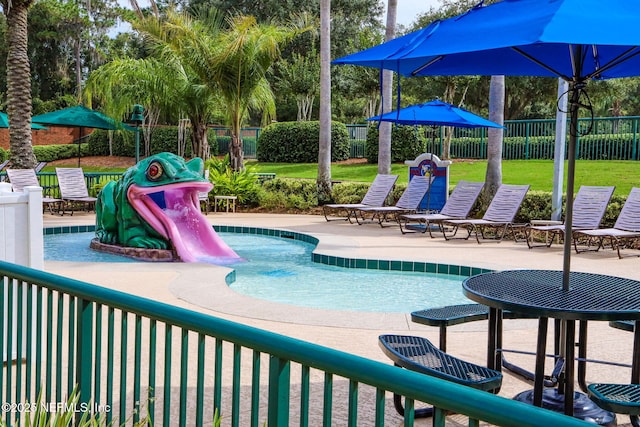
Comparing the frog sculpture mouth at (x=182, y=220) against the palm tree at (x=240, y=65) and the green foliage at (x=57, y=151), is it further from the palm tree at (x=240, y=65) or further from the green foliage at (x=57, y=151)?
the green foliage at (x=57, y=151)

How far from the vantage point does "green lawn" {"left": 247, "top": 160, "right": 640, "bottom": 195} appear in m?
20.0

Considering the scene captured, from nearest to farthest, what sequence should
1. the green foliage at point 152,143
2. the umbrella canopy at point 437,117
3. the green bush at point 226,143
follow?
1. the umbrella canopy at point 437,117
2. the green foliage at point 152,143
3. the green bush at point 226,143

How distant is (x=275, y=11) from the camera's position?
137 feet

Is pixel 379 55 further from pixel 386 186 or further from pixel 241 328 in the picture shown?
pixel 386 186

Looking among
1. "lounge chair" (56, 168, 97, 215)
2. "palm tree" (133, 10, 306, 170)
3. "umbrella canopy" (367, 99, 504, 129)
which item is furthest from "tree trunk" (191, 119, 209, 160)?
"umbrella canopy" (367, 99, 504, 129)

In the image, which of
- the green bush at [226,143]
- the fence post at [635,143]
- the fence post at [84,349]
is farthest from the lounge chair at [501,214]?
the green bush at [226,143]

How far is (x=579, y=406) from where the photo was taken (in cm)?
428

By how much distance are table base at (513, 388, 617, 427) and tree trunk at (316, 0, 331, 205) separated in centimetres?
1411

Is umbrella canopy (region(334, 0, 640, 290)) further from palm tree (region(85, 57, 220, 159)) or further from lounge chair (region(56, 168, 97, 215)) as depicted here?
palm tree (region(85, 57, 220, 159))

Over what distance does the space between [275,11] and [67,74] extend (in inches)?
619

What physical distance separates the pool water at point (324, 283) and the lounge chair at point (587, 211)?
3036 millimetres

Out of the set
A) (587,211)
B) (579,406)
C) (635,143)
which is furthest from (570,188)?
(635,143)

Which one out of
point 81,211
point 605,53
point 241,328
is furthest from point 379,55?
point 81,211

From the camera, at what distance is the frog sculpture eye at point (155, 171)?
10719 mm
